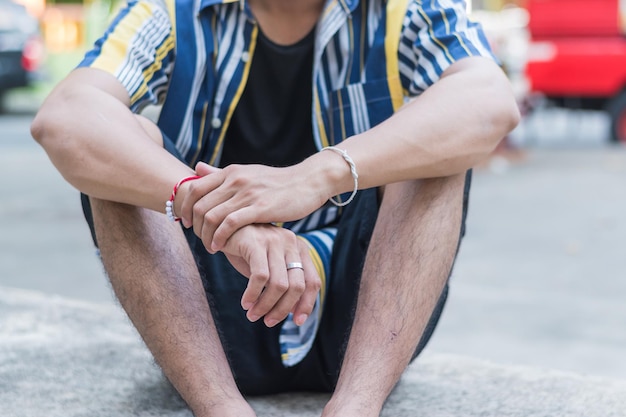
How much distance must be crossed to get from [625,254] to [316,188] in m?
3.87

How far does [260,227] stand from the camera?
1.83 m

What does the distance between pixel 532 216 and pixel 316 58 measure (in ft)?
14.7

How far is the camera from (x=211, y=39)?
231 cm

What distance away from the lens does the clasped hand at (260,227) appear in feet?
5.76

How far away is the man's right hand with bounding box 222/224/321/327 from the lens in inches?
68.7

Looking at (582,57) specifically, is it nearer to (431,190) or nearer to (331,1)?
(331,1)

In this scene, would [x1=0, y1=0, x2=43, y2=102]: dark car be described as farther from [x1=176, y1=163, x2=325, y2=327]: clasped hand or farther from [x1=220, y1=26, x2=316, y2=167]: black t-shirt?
[x1=176, y1=163, x2=325, y2=327]: clasped hand

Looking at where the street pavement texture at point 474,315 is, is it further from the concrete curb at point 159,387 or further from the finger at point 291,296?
the finger at point 291,296

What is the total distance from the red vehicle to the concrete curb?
28.1 feet

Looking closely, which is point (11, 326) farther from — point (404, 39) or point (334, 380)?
point (404, 39)

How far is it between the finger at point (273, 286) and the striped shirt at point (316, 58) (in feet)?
1.42

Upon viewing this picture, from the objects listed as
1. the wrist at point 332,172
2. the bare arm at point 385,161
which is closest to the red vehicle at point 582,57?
the bare arm at point 385,161

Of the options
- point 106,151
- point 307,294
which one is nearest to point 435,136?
point 307,294

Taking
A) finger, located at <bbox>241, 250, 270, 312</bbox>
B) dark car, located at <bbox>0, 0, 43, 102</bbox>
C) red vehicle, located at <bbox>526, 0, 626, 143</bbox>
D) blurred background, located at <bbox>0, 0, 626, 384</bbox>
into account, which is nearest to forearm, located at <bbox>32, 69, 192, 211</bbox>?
finger, located at <bbox>241, 250, 270, 312</bbox>
